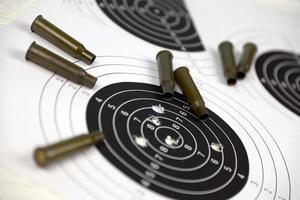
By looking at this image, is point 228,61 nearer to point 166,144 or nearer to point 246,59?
point 246,59

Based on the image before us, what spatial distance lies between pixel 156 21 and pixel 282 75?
350 millimetres

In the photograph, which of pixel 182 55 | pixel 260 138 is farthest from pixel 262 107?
pixel 182 55

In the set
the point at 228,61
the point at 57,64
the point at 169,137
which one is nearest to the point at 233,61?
the point at 228,61

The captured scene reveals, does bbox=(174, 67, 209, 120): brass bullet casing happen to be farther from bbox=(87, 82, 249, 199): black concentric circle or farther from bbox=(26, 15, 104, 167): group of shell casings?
bbox=(26, 15, 104, 167): group of shell casings

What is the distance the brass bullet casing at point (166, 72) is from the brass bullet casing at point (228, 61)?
0.14 metres

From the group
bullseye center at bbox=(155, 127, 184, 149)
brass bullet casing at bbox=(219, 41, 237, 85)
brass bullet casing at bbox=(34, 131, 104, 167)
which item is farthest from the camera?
brass bullet casing at bbox=(219, 41, 237, 85)

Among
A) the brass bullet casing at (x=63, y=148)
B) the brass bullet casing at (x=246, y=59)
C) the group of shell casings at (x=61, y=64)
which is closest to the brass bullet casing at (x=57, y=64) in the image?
the group of shell casings at (x=61, y=64)

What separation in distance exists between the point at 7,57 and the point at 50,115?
0.15m

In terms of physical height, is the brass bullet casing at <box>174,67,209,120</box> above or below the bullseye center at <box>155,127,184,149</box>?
above

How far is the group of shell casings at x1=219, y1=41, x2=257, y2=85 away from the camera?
0.91m

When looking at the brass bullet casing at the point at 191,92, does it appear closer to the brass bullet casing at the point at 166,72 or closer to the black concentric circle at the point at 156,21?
the brass bullet casing at the point at 166,72

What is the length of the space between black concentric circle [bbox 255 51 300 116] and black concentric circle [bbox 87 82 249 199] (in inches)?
9.2

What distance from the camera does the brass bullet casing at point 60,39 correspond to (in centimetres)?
77

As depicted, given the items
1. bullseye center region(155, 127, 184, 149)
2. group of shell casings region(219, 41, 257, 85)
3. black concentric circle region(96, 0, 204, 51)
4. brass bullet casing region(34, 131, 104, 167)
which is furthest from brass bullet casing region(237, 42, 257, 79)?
brass bullet casing region(34, 131, 104, 167)
